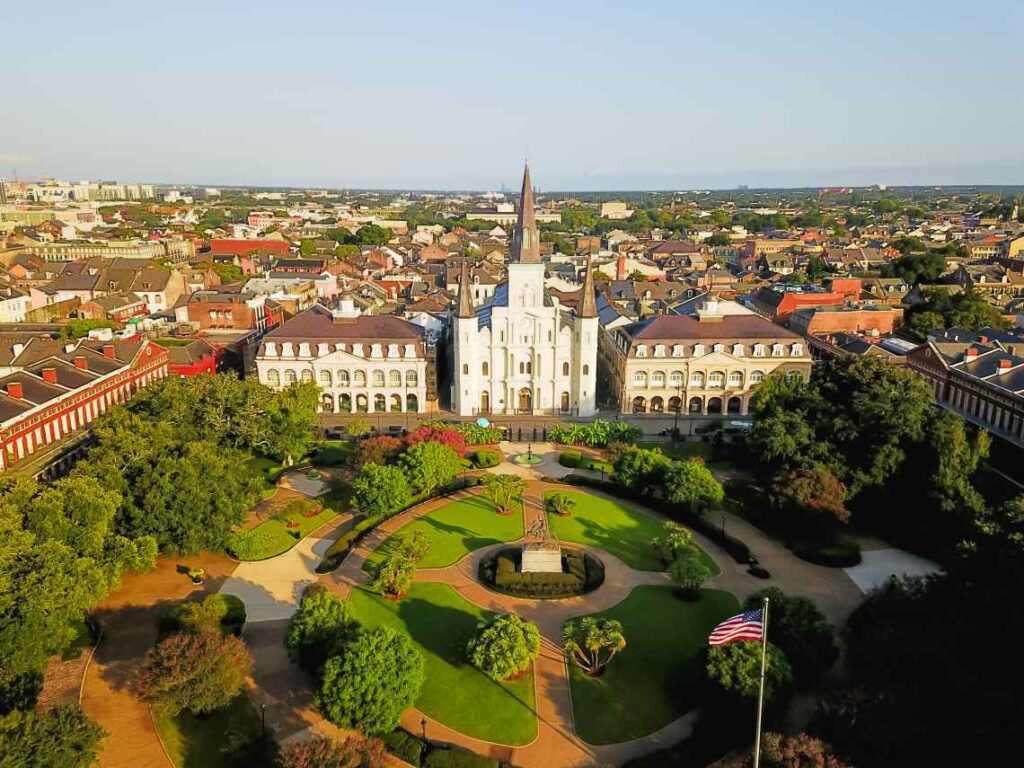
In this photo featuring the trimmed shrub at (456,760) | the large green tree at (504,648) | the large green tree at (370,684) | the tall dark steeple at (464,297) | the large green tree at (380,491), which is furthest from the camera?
the tall dark steeple at (464,297)

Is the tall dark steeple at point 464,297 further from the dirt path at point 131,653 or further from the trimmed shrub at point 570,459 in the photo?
the dirt path at point 131,653

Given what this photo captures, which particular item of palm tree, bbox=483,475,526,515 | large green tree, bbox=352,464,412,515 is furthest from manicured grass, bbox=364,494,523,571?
large green tree, bbox=352,464,412,515

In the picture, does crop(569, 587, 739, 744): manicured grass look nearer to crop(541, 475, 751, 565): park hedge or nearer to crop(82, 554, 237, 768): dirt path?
crop(541, 475, 751, 565): park hedge

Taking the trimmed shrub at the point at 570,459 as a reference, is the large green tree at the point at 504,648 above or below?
above

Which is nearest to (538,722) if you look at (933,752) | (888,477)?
(933,752)

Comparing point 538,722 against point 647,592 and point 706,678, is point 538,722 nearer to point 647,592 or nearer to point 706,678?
point 706,678

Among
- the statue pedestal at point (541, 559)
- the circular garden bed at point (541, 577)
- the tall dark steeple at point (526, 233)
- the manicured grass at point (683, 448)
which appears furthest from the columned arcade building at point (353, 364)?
the statue pedestal at point (541, 559)
